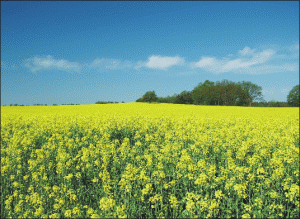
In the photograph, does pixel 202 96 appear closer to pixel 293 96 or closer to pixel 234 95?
pixel 234 95

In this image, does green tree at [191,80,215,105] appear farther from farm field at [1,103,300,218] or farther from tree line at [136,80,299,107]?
farm field at [1,103,300,218]

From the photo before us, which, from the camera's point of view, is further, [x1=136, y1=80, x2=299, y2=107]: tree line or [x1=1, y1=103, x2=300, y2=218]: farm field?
[x1=136, y1=80, x2=299, y2=107]: tree line

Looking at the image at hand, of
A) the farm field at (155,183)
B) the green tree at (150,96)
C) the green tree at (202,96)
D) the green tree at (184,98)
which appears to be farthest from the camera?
the green tree at (184,98)

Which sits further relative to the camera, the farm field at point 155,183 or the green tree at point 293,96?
the green tree at point 293,96

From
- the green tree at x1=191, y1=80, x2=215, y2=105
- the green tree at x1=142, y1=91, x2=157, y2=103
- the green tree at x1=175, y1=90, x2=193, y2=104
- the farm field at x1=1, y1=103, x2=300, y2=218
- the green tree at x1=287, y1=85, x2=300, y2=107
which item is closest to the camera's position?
the farm field at x1=1, y1=103, x2=300, y2=218

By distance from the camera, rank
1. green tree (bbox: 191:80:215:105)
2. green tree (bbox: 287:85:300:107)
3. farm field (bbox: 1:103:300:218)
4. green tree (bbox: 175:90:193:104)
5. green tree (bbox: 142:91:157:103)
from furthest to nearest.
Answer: green tree (bbox: 175:90:193:104)
green tree (bbox: 191:80:215:105)
green tree (bbox: 287:85:300:107)
green tree (bbox: 142:91:157:103)
farm field (bbox: 1:103:300:218)

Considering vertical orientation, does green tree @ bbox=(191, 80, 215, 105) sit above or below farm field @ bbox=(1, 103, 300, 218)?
above

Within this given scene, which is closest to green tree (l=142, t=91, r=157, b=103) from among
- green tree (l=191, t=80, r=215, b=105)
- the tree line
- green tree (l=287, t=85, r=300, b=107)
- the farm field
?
the tree line

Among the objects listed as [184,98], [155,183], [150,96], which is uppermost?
[184,98]

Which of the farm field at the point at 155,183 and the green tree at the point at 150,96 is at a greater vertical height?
the green tree at the point at 150,96

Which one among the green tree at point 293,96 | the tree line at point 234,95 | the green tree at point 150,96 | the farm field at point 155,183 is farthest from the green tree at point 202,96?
the farm field at point 155,183

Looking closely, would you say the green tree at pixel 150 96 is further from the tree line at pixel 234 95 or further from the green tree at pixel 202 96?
the green tree at pixel 202 96

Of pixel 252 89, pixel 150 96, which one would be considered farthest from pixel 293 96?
pixel 150 96

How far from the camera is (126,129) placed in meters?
13.7
